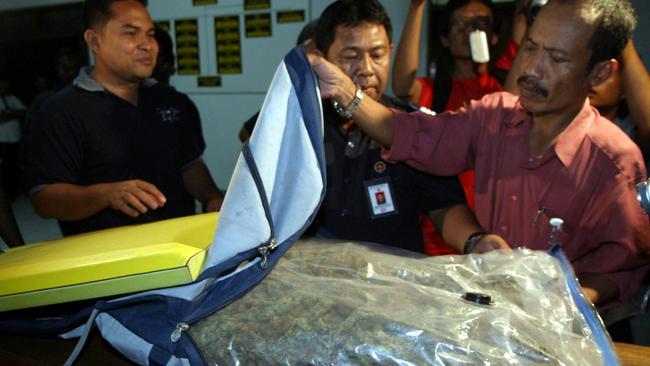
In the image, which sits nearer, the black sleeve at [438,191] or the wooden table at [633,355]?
the wooden table at [633,355]

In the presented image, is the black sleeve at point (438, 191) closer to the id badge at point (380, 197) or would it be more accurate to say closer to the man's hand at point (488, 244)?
the id badge at point (380, 197)

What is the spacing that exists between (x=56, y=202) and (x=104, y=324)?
2.85 ft

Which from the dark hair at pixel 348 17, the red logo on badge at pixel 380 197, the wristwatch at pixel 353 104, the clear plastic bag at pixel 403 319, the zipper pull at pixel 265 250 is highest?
the dark hair at pixel 348 17

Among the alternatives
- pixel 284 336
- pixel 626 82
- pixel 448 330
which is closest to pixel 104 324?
pixel 284 336

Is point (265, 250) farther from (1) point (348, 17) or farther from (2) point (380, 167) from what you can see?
(1) point (348, 17)

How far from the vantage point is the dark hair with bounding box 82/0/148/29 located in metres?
1.90

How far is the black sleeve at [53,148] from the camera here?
5.43 feet

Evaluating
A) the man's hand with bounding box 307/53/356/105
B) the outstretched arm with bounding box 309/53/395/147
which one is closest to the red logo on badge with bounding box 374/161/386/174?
the outstretched arm with bounding box 309/53/395/147

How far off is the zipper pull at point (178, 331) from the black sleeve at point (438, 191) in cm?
89

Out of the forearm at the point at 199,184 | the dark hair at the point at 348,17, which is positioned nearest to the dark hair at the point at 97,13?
the forearm at the point at 199,184

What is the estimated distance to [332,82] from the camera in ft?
4.18

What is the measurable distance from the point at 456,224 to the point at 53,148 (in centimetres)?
123

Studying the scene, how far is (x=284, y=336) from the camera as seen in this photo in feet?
2.41

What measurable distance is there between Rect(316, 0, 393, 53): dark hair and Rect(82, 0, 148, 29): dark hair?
0.79 m
